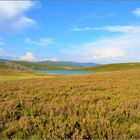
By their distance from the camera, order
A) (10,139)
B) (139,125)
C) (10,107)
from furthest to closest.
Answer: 1. (10,107)
2. (139,125)
3. (10,139)

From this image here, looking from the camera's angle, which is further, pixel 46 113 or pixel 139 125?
pixel 46 113

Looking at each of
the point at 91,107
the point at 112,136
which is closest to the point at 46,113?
the point at 91,107

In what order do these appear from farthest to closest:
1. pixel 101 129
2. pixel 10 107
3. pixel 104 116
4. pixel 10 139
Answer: pixel 10 107
pixel 104 116
pixel 101 129
pixel 10 139

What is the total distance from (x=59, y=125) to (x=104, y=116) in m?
1.85

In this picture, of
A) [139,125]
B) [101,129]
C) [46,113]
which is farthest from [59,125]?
[139,125]

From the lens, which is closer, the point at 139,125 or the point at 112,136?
the point at 112,136

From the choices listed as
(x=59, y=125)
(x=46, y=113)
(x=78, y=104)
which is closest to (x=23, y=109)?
(x=46, y=113)

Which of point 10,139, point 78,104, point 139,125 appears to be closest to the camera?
point 10,139

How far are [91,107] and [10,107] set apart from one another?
9.72 ft

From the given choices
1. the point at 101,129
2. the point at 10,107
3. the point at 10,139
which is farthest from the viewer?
the point at 10,107

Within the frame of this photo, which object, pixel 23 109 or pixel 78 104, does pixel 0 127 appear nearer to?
pixel 23 109

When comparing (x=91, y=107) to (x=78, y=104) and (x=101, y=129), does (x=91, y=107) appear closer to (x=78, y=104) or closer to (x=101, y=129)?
(x=78, y=104)

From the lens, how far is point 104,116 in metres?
7.75

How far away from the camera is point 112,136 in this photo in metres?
6.17
